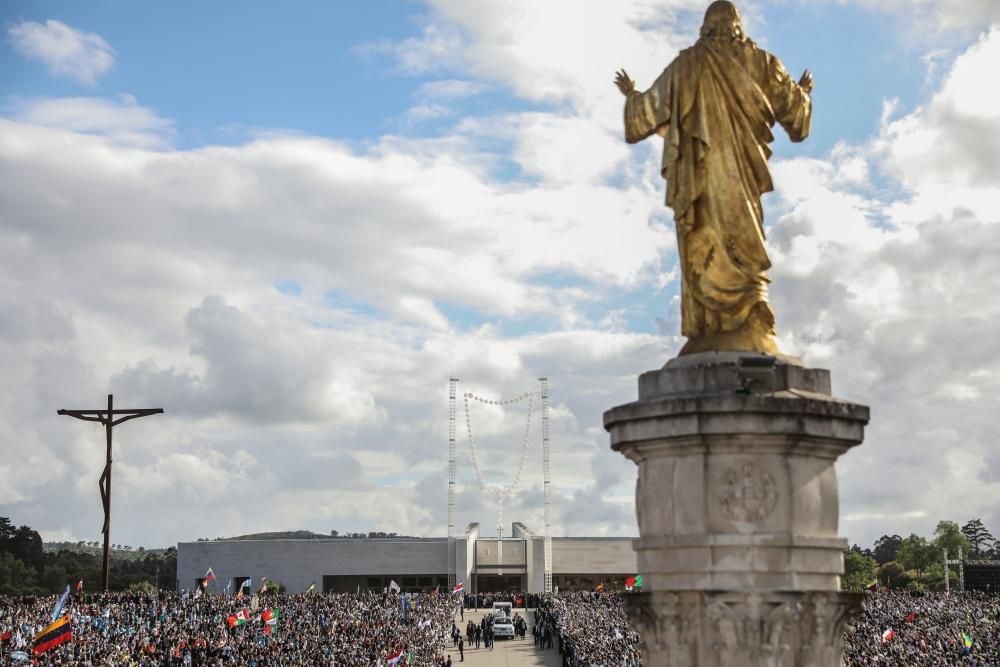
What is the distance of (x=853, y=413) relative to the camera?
11.2 meters

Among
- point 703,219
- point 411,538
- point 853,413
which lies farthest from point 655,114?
point 411,538

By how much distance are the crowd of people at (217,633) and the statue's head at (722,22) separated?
26.9m

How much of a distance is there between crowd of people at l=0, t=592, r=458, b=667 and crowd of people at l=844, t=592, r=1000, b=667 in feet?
52.8

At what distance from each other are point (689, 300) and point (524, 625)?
206ft

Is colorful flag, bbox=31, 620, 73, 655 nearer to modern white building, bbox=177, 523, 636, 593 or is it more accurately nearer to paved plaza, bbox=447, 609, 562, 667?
paved plaza, bbox=447, 609, 562, 667

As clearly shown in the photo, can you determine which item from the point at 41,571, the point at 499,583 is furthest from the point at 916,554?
the point at 41,571

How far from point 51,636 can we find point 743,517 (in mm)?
27516

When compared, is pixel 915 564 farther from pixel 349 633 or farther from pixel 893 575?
pixel 349 633

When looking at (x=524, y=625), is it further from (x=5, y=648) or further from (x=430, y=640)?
(x=5, y=648)

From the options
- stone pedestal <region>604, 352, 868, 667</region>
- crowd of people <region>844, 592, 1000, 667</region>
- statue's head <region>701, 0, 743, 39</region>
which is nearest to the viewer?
stone pedestal <region>604, 352, 868, 667</region>

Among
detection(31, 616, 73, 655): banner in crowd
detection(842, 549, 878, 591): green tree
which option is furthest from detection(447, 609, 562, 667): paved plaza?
detection(842, 549, 878, 591): green tree

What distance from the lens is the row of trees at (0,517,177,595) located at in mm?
108812

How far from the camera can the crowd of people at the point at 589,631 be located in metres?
40.3

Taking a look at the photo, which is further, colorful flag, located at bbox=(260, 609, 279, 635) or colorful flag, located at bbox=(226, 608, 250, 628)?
colorful flag, located at bbox=(260, 609, 279, 635)
